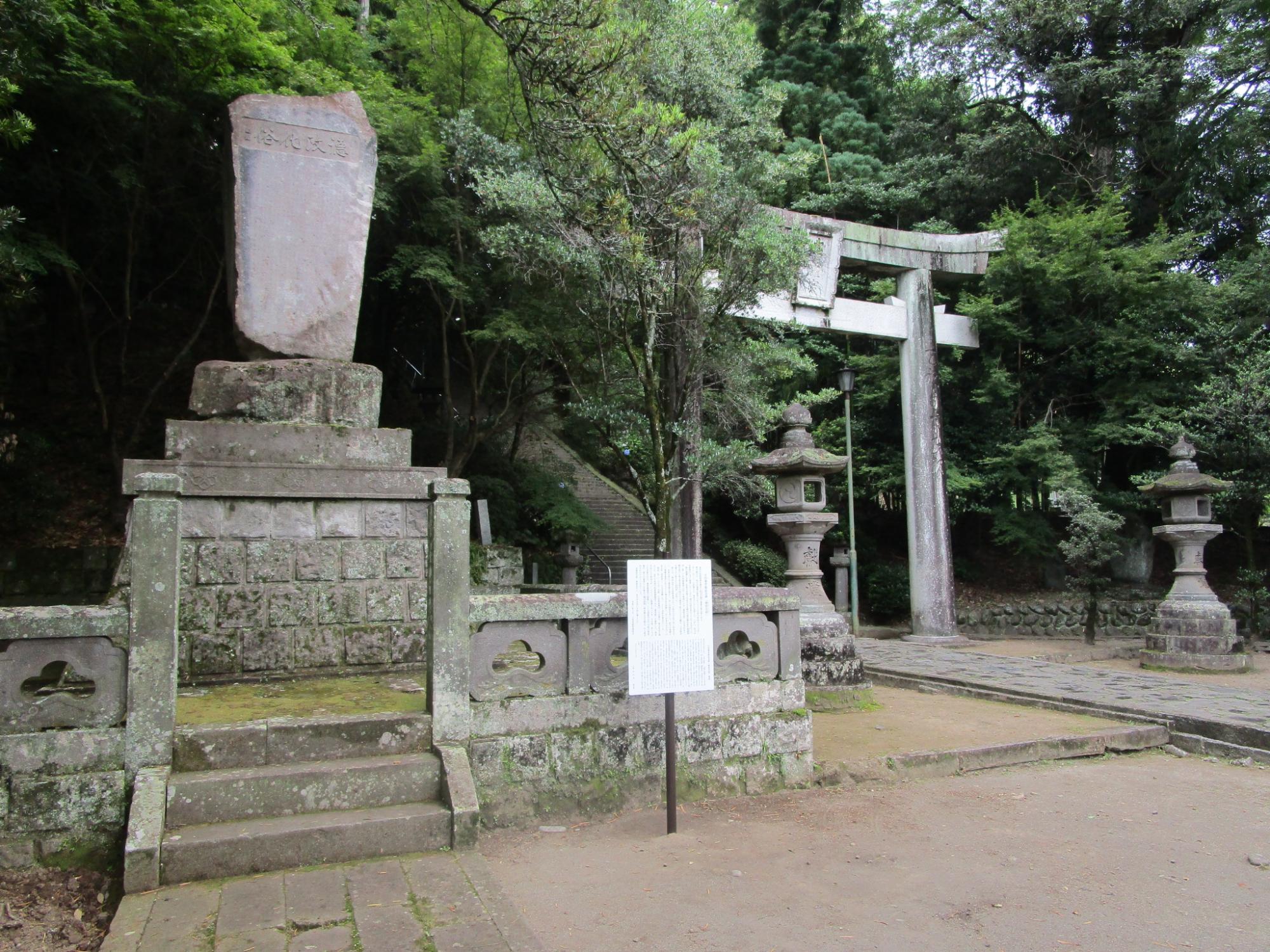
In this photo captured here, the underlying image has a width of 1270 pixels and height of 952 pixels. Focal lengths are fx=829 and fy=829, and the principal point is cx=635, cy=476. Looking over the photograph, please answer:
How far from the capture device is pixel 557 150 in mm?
5496

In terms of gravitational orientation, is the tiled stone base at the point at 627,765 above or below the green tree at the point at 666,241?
below

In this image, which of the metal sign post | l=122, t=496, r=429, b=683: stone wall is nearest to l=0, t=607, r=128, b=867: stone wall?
l=122, t=496, r=429, b=683: stone wall

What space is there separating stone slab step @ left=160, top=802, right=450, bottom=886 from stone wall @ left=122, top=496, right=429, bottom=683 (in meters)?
1.83

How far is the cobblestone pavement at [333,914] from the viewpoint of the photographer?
2789 millimetres

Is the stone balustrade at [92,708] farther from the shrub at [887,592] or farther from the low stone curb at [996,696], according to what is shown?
the shrub at [887,592]

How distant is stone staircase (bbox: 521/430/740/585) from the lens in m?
17.3

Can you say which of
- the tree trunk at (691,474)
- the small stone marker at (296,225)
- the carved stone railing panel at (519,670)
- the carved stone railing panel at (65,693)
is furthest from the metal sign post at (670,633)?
the tree trunk at (691,474)

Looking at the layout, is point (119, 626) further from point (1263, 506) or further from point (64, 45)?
point (1263, 506)

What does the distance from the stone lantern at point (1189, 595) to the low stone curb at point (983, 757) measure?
4.48 meters

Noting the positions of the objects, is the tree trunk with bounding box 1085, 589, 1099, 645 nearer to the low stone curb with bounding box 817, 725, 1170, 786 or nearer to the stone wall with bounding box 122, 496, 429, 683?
the low stone curb with bounding box 817, 725, 1170, 786

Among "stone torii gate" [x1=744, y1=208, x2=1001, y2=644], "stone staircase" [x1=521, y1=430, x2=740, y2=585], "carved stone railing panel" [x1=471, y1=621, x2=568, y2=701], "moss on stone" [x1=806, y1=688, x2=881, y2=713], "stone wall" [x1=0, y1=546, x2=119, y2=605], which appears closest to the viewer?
"carved stone railing panel" [x1=471, y1=621, x2=568, y2=701]

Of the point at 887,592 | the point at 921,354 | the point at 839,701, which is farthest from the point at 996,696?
the point at 887,592

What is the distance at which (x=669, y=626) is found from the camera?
416cm

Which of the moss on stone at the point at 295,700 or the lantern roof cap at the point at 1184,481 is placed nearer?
the moss on stone at the point at 295,700
